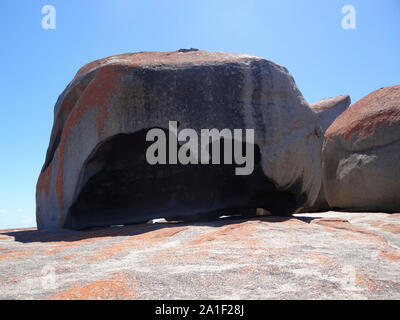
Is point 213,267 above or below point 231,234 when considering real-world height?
above

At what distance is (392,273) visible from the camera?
224cm

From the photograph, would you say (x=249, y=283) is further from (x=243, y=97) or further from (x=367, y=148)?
(x=367, y=148)

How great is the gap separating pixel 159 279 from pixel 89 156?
3707 millimetres

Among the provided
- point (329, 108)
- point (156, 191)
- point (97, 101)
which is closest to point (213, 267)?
point (97, 101)

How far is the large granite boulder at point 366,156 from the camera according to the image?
25.6ft

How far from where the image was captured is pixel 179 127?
523 cm

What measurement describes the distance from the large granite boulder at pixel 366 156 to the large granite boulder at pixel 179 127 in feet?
8.97

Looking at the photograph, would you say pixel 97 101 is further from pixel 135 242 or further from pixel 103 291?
pixel 103 291

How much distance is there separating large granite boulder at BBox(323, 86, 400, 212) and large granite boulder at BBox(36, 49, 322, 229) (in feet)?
8.97

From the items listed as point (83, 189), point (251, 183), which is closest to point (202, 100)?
point (251, 183)

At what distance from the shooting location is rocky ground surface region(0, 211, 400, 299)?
1.89 meters

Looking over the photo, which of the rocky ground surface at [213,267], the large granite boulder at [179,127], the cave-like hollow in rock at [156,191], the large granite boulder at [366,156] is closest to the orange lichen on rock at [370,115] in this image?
the large granite boulder at [366,156]

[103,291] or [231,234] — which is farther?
[231,234]

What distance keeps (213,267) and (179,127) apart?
3.14 metres
